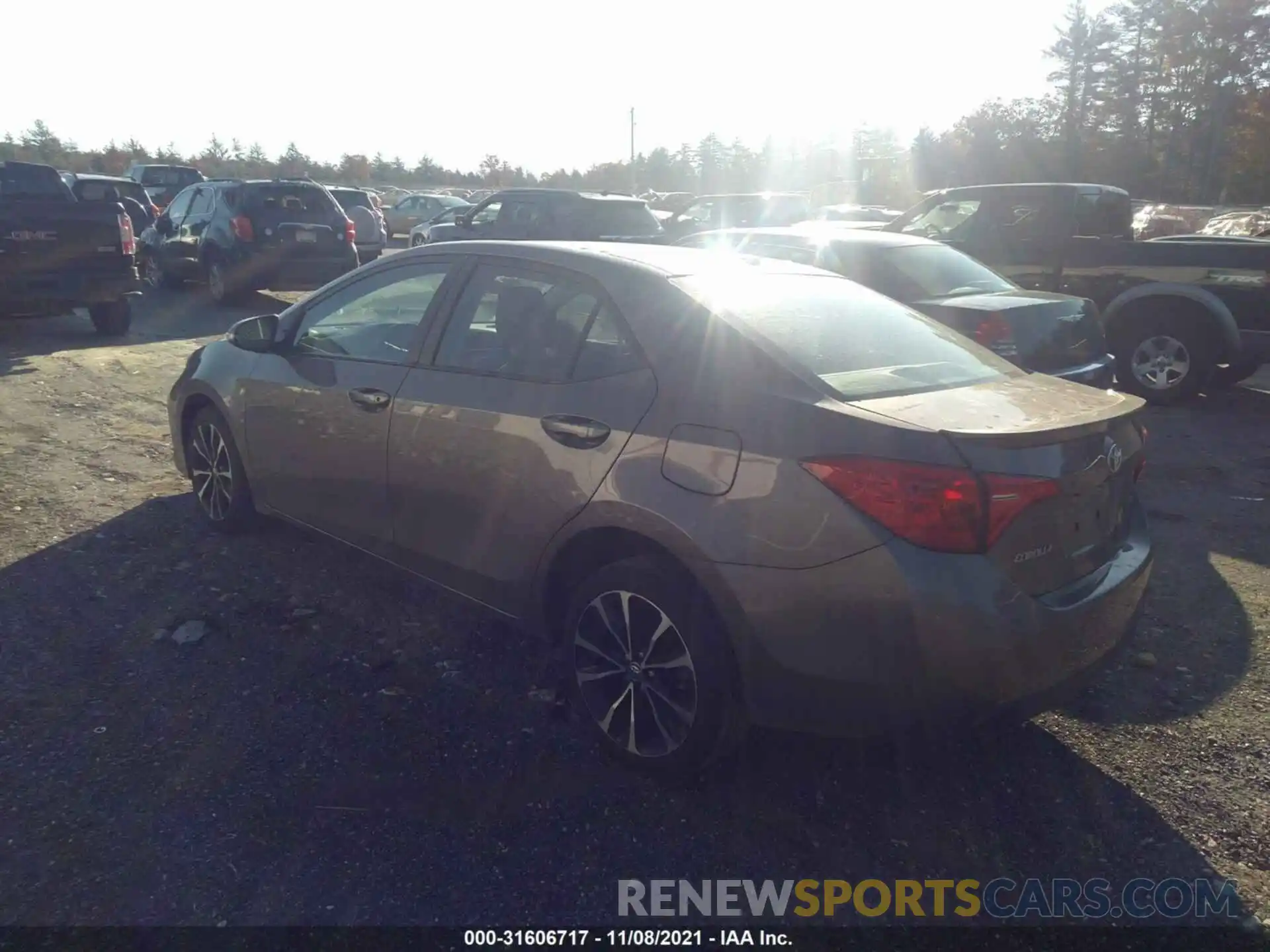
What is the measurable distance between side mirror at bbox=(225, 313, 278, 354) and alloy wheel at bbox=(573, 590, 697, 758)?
7.90 ft

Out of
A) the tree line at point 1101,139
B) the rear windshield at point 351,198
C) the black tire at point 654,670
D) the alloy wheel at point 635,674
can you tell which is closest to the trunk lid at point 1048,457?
the black tire at point 654,670

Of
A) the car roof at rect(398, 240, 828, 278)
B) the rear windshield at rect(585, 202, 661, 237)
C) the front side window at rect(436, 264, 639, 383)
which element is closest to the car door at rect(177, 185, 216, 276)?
the rear windshield at rect(585, 202, 661, 237)

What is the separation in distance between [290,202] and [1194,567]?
13124mm

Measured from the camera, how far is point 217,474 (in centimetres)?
532

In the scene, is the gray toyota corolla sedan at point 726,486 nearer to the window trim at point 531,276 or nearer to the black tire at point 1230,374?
the window trim at point 531,276

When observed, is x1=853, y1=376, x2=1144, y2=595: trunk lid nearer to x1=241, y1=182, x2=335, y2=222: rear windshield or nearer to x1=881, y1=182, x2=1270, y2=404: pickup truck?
x1=881, y1=182, x2=1270, y2=404: pickup truck

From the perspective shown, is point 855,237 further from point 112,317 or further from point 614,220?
point 112,317

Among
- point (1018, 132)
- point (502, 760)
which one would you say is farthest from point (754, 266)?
point (1018, 132)

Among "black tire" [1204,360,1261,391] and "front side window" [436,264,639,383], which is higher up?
"front side window" [436,264,639,383]

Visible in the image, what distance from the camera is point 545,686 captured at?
3912mm

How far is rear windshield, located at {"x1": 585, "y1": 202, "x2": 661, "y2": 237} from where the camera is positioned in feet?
44.8

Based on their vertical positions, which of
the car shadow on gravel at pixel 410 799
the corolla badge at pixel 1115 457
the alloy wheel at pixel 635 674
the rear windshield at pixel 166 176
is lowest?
the car shadow on gravel at pixel 410 799

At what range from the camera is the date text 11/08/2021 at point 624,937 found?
2594 mm

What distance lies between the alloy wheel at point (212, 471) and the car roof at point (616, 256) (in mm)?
1614
